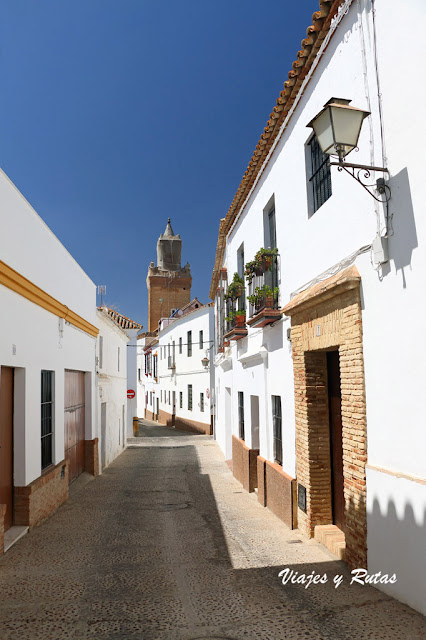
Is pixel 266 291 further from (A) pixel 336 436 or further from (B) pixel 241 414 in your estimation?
(B) pixel 241 414

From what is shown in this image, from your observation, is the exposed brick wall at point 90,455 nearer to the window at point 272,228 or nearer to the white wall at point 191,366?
the window at point 272,228

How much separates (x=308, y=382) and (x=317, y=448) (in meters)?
0.83

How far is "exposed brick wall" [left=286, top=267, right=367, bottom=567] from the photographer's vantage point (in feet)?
16.7

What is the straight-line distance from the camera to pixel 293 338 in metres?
7.23

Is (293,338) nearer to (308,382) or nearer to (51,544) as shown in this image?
Result: (308,382)

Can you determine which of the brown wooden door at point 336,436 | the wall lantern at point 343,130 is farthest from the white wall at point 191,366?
the wall lantern at point 343,130

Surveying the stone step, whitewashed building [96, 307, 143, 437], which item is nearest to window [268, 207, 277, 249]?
the stone step

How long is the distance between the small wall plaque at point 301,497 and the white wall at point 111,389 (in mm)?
7601

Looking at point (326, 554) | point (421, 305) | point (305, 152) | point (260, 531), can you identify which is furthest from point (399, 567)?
point (305, 152)

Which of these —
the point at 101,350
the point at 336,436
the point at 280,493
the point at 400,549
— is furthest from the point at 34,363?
the point at 101,350

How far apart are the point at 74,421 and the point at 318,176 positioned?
7.40 m

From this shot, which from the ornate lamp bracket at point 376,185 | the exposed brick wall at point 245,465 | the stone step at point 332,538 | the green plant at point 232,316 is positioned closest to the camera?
the ornate lamp bracket at point 376,185

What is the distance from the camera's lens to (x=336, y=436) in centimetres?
650

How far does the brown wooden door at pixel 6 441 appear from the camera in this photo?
6.58 metres
